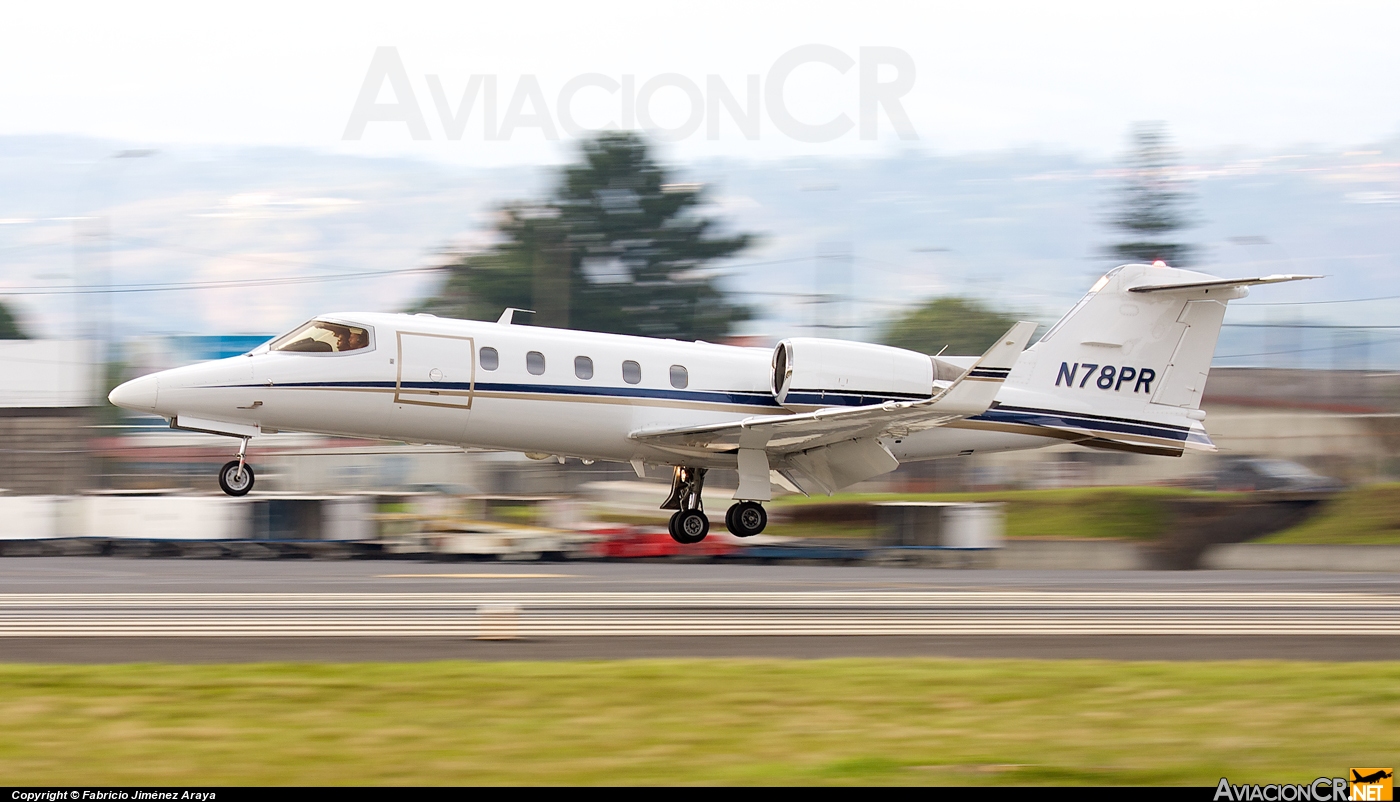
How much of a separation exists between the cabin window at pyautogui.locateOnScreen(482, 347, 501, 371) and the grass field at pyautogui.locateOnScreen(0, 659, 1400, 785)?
9.07 m

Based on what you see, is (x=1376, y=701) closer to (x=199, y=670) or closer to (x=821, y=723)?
(x=821, y=723)

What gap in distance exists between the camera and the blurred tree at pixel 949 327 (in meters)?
73.9

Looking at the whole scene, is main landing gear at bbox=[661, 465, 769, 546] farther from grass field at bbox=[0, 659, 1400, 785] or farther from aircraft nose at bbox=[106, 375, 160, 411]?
grass field at bbox=[0, 659, 1400, 785]

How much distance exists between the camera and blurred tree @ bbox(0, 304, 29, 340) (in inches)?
3292

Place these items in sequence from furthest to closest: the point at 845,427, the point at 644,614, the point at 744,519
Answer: the point at 744,519, the point at 845,427, the point at 644,614

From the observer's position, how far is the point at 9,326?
8462 cm

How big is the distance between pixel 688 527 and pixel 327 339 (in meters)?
6.42

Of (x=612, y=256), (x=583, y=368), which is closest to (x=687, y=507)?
(x=583, y=368)

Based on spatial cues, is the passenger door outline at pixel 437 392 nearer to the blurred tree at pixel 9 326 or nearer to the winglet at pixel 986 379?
the winglet at pixel 986 379

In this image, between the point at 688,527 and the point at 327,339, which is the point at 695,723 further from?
the point at 688,527

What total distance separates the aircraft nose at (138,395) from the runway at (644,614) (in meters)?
2.45

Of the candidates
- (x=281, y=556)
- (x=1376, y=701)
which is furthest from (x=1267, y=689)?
(x=281, y=556)

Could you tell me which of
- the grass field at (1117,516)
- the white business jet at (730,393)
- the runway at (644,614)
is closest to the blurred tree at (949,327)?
the grass field at (1117,516)

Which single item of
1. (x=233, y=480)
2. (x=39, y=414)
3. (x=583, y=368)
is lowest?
(x=39, y=414)
